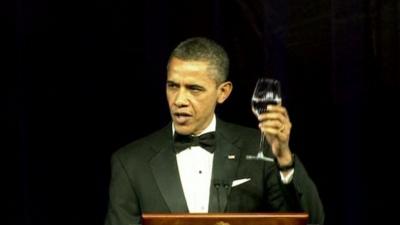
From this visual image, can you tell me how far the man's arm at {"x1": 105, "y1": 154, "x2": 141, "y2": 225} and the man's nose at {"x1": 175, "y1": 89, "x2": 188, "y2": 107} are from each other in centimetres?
31

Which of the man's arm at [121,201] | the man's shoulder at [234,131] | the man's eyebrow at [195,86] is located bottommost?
the man's arm at [121,201]

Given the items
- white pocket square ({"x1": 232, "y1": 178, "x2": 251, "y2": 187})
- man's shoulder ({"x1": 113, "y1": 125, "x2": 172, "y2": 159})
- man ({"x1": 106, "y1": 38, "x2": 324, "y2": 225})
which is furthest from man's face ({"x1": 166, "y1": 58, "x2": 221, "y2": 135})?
white pocket square ({"x1": 232, "y1": 178, "x2": 251, "y2": 187})

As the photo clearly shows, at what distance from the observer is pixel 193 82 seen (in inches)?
90.4

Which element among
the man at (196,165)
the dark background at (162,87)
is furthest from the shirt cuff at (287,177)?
the dark background at (162,87)

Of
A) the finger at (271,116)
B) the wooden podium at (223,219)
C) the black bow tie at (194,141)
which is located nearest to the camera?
the wooden podium at (223,219)

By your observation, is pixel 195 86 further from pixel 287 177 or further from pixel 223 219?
pixel 223 219

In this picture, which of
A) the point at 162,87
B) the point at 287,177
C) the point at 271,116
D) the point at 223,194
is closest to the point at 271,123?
the point at 271,116

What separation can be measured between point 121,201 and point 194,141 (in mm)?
317

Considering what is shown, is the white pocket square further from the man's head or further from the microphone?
the man's head

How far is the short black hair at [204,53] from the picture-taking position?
2.31 meters

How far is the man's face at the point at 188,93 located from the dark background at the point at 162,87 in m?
0.65

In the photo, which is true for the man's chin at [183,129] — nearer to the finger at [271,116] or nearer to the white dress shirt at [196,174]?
the white dress shirt at [196,174]

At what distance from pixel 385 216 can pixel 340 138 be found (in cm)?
39

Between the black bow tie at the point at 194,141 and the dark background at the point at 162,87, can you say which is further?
the dark background at the point at 162,87
